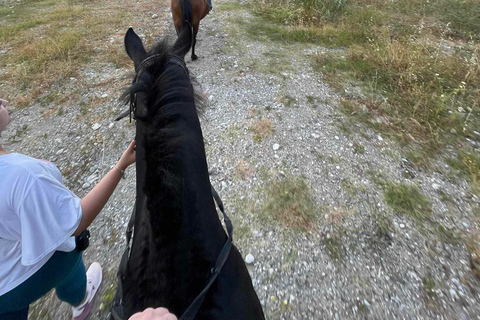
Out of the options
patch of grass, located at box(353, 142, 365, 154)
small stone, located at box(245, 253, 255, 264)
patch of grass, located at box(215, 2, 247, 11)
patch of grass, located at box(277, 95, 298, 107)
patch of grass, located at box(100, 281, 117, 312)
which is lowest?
small stone, located at box(245, 253, 255, 264)

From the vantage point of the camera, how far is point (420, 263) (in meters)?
1.90

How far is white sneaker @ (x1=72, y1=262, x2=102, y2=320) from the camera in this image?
1.58 metres

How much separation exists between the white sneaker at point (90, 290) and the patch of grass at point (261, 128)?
201 centimetres

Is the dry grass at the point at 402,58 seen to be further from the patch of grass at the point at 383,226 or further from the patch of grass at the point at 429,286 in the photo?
the patch of grass at the point at 429,286

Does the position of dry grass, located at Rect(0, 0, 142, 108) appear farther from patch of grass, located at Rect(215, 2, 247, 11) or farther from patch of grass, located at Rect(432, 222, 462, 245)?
patch of grass, located at Rect(432, 222, 462, 245)

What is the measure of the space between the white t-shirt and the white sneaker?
0.78m

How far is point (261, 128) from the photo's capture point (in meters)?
3.09

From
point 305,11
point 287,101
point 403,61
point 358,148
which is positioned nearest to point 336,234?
point 358,148

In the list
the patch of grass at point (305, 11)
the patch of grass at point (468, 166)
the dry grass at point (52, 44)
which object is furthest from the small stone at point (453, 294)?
the patch of grass at point (305, 11)

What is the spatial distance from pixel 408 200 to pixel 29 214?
272 centimetres

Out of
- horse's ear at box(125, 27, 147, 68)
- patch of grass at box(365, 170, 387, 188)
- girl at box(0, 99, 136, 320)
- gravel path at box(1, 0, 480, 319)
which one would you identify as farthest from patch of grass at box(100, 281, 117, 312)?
patch of grass at box(365, 170, 387, 188)

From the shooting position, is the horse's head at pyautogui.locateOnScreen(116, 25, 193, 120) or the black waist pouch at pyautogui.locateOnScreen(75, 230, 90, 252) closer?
the horse's head at pyautogui.locateOnScreen(116, 25, 193, 120)

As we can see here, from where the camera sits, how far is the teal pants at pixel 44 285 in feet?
3.39

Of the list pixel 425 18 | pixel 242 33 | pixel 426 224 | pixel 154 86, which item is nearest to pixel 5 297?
pixel 154 86
